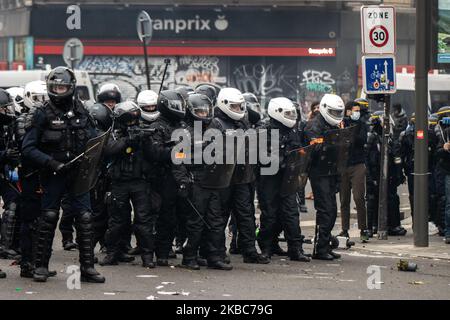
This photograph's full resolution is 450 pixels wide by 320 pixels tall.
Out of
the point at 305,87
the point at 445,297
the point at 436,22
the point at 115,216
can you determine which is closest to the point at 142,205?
the point at 115,216

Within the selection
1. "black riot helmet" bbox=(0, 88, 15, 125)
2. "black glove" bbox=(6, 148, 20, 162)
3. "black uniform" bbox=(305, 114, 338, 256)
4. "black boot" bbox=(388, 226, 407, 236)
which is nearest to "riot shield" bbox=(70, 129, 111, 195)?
"black glove" bbox=(6, 148, 20, 162)

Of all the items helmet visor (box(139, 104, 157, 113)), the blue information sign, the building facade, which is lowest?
helmet visor (box(139, 104, 157, 113))

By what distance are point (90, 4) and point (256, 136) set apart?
28631 millimetres

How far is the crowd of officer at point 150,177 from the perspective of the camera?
11.1m

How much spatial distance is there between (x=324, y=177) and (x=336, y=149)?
15.0 inches

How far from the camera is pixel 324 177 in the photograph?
13.9 m

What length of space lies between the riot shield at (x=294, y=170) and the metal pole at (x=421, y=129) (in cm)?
172

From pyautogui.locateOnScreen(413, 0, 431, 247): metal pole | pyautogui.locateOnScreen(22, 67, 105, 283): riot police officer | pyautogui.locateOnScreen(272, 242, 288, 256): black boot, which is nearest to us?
pyautogui.locateOnScreen(22, 67, 105, 283): riot police officer

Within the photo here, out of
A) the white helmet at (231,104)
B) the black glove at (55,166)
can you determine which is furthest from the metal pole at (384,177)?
the black glove at (55,166)

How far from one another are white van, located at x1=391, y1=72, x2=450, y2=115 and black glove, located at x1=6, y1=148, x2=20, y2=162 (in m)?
20.3

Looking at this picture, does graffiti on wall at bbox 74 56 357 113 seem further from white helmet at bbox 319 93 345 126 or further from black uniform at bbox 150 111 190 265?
black uniform at bbox 150 111 190 265

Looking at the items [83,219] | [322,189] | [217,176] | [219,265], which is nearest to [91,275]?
[83,219]

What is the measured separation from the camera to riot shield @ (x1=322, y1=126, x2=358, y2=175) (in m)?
13.9

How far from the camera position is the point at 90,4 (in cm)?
4097
